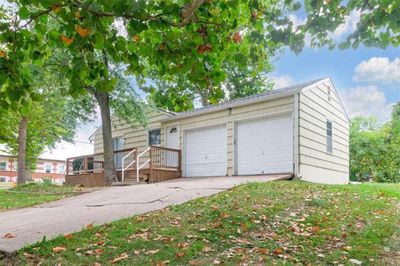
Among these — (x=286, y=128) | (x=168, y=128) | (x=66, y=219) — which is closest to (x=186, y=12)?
(x=66, y=219)

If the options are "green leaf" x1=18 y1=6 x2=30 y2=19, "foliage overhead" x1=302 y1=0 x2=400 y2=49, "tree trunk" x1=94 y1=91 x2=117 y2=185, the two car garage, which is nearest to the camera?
"foliage overhead" x1=302 y1=0 x2=400 y2=49

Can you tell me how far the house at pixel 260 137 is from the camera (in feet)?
39.4

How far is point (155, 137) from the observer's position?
16.6m

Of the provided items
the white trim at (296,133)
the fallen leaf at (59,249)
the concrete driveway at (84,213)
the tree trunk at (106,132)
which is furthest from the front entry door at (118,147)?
the fallen leaf at (59,249)

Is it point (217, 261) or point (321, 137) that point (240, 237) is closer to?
point (217, 261)

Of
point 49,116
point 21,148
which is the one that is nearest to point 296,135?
point 21,148

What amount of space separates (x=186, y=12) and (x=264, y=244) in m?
3.01

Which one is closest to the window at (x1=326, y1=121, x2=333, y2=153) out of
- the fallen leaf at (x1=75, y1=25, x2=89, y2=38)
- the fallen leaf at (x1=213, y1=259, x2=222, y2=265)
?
the fallen leaf at (x1=213, y1=259, x2=222, y2=265)

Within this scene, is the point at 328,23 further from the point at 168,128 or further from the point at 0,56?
the point at 168,128

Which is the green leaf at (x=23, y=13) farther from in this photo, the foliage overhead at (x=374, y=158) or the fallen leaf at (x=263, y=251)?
the foliage overhead at (x=374, y=158)

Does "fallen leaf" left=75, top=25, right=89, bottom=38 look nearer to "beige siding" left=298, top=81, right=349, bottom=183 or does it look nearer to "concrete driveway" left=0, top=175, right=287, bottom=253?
"concrete driveway" left=0, top=175, right=287, bottom=253

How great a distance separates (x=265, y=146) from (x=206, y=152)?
2639 mm

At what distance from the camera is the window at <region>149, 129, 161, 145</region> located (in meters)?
16.4

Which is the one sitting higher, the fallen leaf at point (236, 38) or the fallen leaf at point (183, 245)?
the fallen leaf at point (236, 38)
